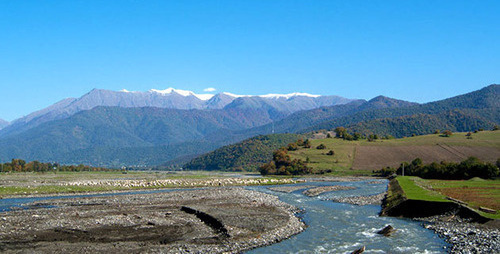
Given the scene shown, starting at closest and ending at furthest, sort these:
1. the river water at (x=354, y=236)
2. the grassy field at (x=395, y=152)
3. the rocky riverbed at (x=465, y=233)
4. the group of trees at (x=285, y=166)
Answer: the rocky riverbed at (x=465, y=233)
the river water at (x=354, y=236)
the grassy field at (x=395, y=152)
the group of trees at (x=285, y=166)

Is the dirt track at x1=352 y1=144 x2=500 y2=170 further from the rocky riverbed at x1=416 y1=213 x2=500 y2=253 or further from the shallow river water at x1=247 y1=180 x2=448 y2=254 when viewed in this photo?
the rocky riverbed at x1=416 y1=213 x2=500 y2=253

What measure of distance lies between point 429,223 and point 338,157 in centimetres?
12094

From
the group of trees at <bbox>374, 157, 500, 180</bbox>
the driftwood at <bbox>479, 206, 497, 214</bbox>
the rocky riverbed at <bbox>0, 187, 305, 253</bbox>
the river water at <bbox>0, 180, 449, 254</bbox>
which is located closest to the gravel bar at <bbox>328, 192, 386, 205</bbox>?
the river water at <bbox>0, 180, 449, 254</bbox>

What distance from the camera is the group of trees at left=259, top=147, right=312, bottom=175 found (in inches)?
6161

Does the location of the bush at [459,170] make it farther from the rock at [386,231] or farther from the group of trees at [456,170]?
the rock at [386,231]

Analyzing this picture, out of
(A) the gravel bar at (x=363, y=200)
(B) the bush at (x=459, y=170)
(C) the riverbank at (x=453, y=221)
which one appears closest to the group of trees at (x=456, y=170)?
(B) the bush at (x=459, y=170)

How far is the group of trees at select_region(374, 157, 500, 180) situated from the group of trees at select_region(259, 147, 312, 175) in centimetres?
3643

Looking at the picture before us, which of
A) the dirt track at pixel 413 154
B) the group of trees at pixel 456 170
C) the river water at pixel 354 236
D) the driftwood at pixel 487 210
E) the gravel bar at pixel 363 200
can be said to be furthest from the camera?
the dirt track at pixel 413 154

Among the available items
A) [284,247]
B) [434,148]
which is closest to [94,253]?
[284,247]

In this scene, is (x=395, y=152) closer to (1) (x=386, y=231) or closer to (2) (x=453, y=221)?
(2) (x=453, y=221)

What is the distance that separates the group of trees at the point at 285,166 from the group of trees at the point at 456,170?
120 ft

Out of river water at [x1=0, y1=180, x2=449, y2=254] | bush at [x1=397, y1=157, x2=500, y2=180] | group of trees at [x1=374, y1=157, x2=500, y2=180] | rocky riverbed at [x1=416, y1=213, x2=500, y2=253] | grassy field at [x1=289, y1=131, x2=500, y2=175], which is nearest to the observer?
rocky riverbed at [x1=416, y1=213, x2=500, y2=253]

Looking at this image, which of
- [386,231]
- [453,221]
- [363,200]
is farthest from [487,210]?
[363,200]

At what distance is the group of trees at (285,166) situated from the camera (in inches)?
6161
